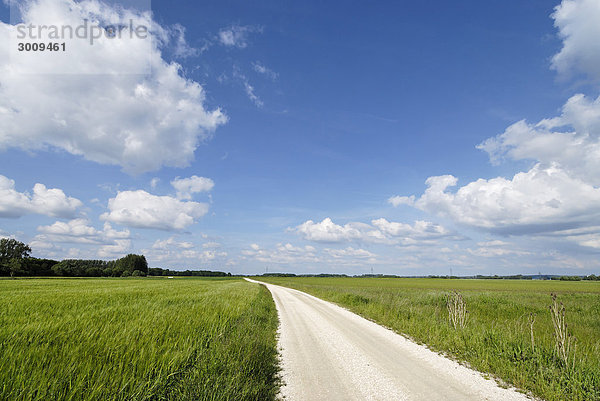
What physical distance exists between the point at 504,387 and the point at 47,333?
10.7 m

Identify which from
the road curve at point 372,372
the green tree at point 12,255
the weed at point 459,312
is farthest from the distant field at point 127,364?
the green tree at point 12,255

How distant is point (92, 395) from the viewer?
3.57m

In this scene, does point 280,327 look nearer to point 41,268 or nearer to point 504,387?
point 504,387

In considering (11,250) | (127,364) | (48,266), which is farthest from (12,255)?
(127,364)

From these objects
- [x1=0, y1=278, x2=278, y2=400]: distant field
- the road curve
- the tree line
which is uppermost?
[x1=0, y1=278, x2=278, y2=400]: distant field

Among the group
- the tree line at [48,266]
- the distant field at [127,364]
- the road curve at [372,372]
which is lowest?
the tree line at [48,266]

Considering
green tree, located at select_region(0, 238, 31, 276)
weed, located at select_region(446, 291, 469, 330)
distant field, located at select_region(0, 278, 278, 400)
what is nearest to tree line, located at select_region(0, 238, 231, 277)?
green tree, located at select_region(0, 238, 31, 276)

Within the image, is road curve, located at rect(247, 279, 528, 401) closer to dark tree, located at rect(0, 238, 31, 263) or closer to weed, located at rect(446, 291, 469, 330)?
weed, located at rect(446, 291, 469, 330)

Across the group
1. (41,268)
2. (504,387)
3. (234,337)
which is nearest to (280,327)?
(234,337)

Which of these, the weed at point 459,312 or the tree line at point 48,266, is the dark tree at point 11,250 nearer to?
the tree line at point 48,266

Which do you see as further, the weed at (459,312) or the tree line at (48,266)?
the tree line at (48,266)

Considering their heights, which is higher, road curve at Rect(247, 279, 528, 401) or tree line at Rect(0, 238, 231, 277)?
road curve at Rect(247, 279, 528, 401)

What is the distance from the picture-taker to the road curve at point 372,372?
599 centimetres

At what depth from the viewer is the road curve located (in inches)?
236
